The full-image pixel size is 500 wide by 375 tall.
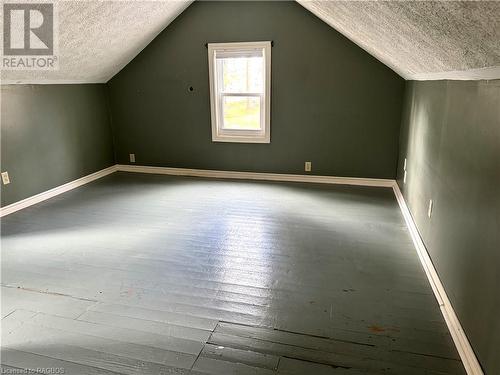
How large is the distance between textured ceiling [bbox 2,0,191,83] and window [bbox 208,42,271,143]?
0.76 meters

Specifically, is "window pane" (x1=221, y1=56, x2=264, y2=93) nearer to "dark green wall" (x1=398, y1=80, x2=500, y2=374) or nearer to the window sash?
the window sash

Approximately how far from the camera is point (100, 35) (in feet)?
11.1

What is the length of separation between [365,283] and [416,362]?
647 millimetres

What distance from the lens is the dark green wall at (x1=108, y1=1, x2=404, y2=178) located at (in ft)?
12.9

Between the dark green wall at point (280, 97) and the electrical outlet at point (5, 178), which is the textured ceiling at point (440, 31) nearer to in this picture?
the dark green wall at point (280, 97)

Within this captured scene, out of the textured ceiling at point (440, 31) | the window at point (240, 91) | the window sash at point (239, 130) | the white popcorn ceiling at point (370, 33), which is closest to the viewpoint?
the textured ceiling at point (440, 31)

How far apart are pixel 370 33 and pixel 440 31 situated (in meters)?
1.27

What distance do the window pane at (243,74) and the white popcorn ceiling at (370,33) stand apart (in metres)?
0.85

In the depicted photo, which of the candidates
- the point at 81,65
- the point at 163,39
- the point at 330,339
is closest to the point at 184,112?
the point at 163,39

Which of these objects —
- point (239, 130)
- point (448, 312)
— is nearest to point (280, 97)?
point (239, 130)

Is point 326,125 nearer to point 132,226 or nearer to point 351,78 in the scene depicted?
point 351,78

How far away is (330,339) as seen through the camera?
67.2 inches

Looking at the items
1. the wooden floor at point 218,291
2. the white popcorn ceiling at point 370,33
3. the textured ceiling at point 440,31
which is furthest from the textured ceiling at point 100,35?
the textured ceiling at point 440,31

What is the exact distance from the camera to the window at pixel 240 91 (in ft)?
13.7
